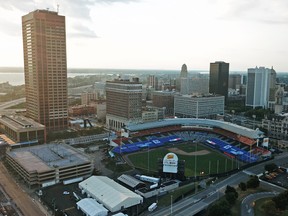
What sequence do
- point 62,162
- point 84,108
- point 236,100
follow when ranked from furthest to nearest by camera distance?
1. point 236,100
2. point 84,108
3. point 62,162

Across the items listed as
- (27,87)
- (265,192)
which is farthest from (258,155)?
(27,87)

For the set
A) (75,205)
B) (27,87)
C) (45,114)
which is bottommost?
(75,205)

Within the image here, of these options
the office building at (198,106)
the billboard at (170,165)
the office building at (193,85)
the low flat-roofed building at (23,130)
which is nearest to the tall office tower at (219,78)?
the office building at (193,85)

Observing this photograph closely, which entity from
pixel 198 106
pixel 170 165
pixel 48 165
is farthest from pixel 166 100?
pixel 48 165

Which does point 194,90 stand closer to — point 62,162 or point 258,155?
point 258,155

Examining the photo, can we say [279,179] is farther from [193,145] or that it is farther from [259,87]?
[259,87]

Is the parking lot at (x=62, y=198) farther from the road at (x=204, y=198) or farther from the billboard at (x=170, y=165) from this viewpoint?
the billboard at (x=170, y=165)

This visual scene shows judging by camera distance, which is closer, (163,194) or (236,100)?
(163,194)
